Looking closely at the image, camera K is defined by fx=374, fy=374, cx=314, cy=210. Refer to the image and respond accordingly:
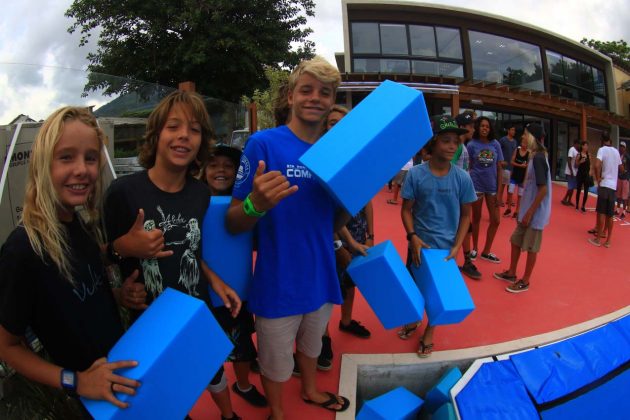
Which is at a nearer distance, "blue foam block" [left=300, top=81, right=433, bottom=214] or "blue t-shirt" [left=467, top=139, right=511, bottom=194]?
"blue foam block" [left=300, top=81, right=433, bottom=214]

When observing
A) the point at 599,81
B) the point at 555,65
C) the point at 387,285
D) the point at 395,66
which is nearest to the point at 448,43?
the point at 395,66

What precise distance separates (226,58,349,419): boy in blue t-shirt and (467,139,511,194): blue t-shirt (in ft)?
12.1

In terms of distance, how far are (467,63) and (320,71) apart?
15430 millimetres

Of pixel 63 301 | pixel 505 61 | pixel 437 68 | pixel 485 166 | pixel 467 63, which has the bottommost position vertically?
pixel 63 301

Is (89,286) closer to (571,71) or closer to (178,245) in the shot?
(178,245)

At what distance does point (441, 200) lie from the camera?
2.81 m

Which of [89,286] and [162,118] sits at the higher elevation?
[162,118]

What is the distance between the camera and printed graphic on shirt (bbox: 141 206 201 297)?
4.93 feet

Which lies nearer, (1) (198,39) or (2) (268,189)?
(2) (268,189)

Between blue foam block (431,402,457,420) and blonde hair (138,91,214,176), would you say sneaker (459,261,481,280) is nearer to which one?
blue foam block (431,402,457,420)

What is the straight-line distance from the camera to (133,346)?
1277mm

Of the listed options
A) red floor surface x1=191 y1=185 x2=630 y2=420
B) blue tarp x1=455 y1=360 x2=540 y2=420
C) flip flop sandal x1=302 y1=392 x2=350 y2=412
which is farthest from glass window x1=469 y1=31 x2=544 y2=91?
flip flop sandal x1=302 y1=392 x2=350 y2=412

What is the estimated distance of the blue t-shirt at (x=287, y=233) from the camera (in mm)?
1726

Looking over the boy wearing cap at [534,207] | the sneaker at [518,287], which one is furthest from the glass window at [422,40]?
the sneaker at [518,287]
